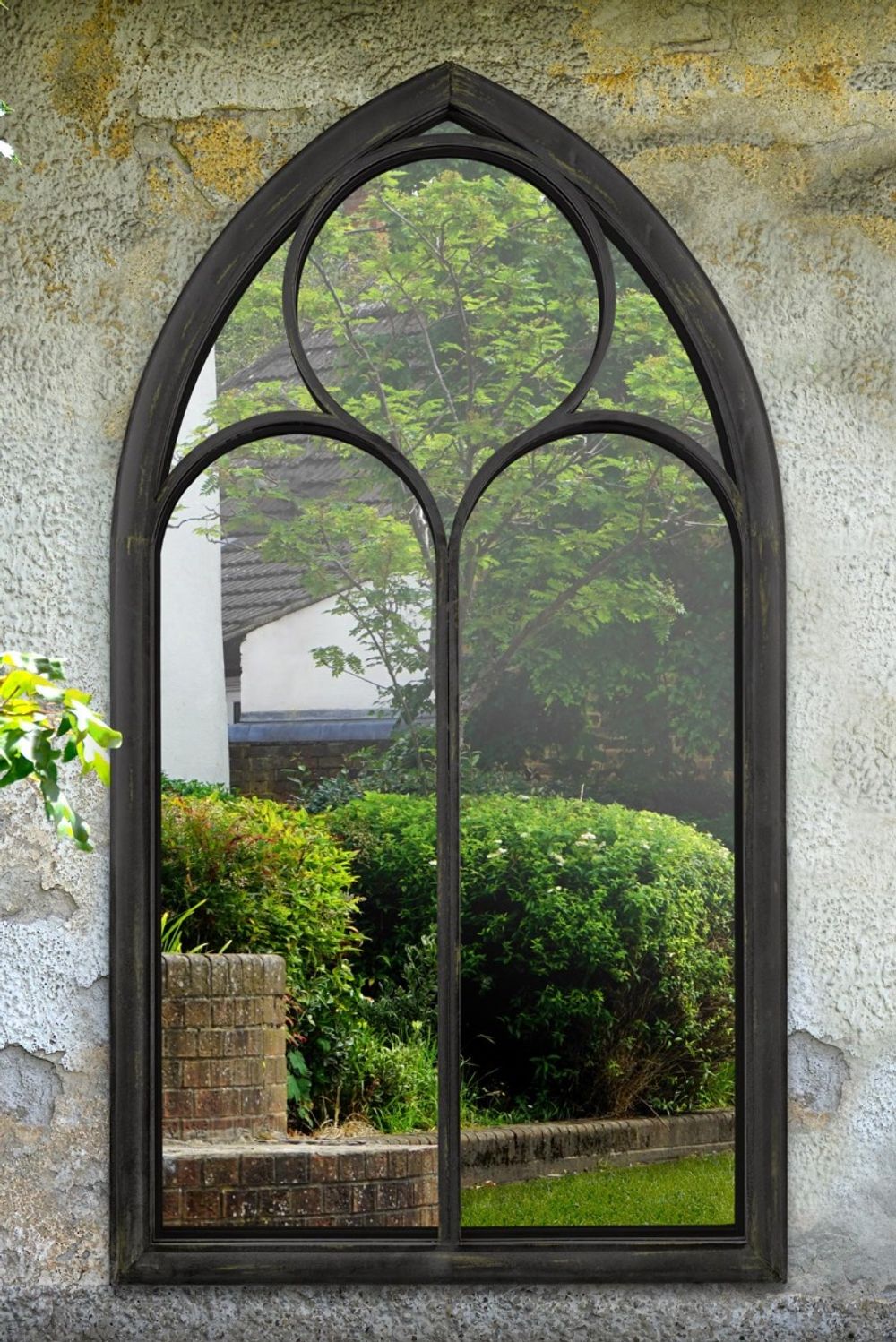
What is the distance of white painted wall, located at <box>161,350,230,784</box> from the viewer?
948 cm

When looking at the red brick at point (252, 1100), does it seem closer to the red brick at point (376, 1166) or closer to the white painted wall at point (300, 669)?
the red brick at point (376, 1166)

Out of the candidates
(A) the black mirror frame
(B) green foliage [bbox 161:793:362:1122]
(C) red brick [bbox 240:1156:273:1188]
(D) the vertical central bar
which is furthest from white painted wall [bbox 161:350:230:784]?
(D) the vertical central bar

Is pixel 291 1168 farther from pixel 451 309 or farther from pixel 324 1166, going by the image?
pixel 451 309

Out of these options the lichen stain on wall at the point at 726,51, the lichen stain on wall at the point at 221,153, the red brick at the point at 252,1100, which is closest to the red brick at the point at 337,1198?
the red brick at the point at 252,1100

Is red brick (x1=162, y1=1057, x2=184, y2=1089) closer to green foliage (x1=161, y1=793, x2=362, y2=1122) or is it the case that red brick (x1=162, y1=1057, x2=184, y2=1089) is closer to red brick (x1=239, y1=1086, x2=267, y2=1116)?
red brick (x1=239, y1=1086, x2=267, y2=1116)

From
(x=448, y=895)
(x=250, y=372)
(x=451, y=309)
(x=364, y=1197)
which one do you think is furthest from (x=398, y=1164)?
(x=250, y=372)

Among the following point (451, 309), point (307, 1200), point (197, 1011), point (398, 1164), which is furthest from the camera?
point (451, 309)

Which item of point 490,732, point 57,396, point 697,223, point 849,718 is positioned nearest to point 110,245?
point 57,396

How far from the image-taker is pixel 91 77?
3.21 meters

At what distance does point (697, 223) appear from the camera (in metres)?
3.16

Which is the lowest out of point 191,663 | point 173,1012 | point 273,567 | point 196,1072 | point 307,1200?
point 307,1200

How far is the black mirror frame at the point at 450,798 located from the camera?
2945mm

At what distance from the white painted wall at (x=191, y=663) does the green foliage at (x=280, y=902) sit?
2511 millimetres

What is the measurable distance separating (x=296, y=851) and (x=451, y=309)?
506 centimetres
